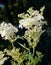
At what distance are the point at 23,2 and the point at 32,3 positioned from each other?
6.27 feet

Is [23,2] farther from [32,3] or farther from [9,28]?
[9,28]

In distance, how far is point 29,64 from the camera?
3342 millimetres

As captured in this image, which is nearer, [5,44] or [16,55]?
[16,55]

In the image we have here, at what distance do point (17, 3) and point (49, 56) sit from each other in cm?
Result: 214

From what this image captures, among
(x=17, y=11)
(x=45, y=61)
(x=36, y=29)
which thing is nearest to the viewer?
(x=36, y=29)

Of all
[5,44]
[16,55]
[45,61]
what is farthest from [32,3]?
[16,55]

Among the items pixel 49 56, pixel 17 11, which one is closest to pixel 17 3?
pixel 17 11

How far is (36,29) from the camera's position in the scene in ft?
10.8

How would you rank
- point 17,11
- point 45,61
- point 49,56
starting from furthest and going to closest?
point 17,11 < point 49,56 < point 45,61

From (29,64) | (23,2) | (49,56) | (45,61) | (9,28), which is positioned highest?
(23,2)

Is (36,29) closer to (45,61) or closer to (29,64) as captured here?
(29,64)

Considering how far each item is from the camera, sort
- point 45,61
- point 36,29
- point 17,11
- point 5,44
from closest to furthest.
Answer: point 36,29 < point 45,61 < point 5,44 < point 17,11

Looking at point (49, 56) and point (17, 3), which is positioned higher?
point (17, 3)

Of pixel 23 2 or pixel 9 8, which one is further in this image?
pixel 9 8
